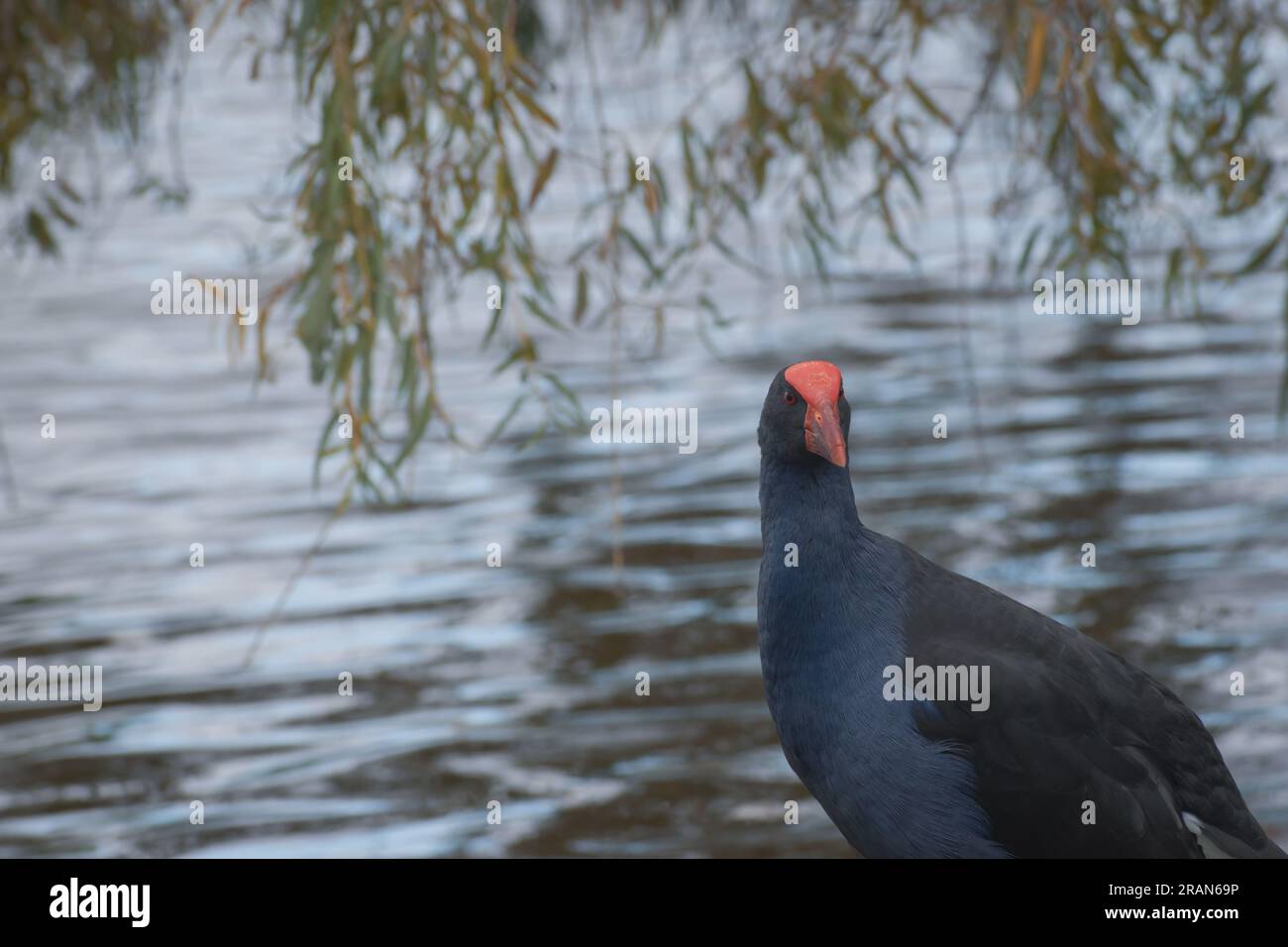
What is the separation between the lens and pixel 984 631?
2.87m

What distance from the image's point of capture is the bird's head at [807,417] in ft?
9.07

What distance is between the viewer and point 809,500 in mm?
2871

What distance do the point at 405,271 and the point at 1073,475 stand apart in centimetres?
354

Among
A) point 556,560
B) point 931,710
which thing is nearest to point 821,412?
point 931,710

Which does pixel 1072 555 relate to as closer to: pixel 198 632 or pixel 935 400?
pixel 935 400

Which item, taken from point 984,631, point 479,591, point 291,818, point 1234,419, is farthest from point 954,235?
point 984,631

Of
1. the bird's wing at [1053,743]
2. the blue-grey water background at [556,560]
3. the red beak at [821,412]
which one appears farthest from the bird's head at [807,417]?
the blue-grey water background at [556,560]

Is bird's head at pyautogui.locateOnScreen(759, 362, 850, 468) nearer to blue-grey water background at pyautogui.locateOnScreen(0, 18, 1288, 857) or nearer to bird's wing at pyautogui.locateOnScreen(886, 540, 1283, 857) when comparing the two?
bird's wing at pyautogui.locateOnScreen(886, 540, 1283, 857)

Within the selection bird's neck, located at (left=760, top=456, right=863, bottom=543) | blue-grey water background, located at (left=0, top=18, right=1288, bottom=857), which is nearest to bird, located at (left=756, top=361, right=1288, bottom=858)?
bird's neck, located at (left=760, top=456, right=863, bottom=543)

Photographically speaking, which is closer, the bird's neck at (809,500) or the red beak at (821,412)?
the red beak at (821,412)

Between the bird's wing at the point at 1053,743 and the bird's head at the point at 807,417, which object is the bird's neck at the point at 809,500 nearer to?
the bird's head at the point at 807,417

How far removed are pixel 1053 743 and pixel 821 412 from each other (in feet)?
2.00

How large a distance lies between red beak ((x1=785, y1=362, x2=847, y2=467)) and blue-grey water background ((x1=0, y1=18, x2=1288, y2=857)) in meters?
1.11

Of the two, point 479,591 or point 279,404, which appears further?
point 279,404
